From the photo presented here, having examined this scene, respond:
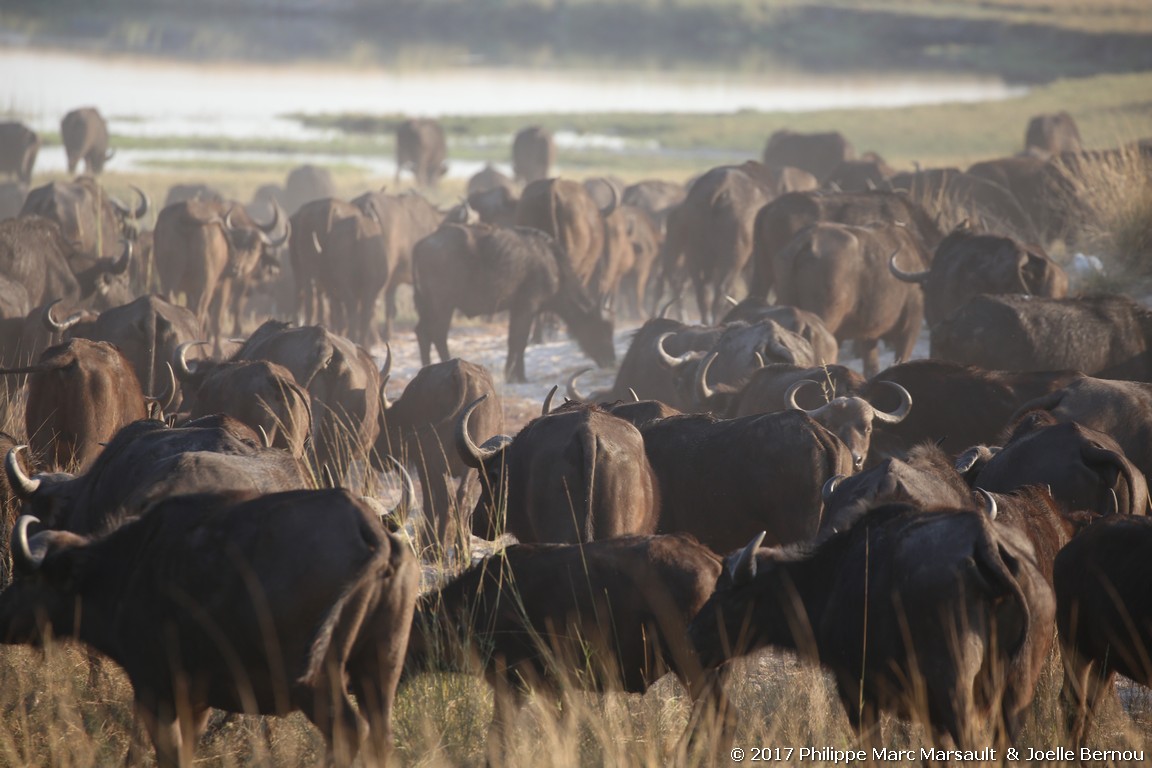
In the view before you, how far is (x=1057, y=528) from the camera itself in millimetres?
6438

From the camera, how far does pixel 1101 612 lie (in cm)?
569

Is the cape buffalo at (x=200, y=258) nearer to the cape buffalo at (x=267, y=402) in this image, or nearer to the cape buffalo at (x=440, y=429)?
the cape buffalo at (x=440, y=429)

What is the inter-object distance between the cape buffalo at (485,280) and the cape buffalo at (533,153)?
768 inches

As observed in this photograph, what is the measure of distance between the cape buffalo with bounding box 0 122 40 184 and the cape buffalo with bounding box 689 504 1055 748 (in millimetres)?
30816

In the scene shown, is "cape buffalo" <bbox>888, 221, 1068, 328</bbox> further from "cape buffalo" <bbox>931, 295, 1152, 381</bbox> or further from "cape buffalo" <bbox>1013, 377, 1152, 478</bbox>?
"cape buffalo" <bbox>1013, 377, 1152, 478</bbox>

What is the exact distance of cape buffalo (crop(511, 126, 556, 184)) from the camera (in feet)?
117

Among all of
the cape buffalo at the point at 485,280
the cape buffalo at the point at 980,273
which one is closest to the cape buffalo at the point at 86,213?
the cape buffalo at the point at 485,280

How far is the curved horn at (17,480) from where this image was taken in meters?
6.41

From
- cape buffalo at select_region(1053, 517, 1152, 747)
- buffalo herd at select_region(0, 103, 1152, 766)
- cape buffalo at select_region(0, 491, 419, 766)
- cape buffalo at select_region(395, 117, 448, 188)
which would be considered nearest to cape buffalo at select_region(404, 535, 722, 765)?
buffalo herd at select_region(0, 103, 1152, 766)

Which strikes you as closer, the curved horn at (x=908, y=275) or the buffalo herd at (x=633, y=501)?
the buffalo herd at (x=633, y=501)

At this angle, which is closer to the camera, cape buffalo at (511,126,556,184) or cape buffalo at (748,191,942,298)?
cape buffalo at (748,191,942,298)

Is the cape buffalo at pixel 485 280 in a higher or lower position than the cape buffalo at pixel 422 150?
lower

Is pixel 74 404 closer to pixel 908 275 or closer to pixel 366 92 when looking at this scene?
pixel 908 275

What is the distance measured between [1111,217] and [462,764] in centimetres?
1303
